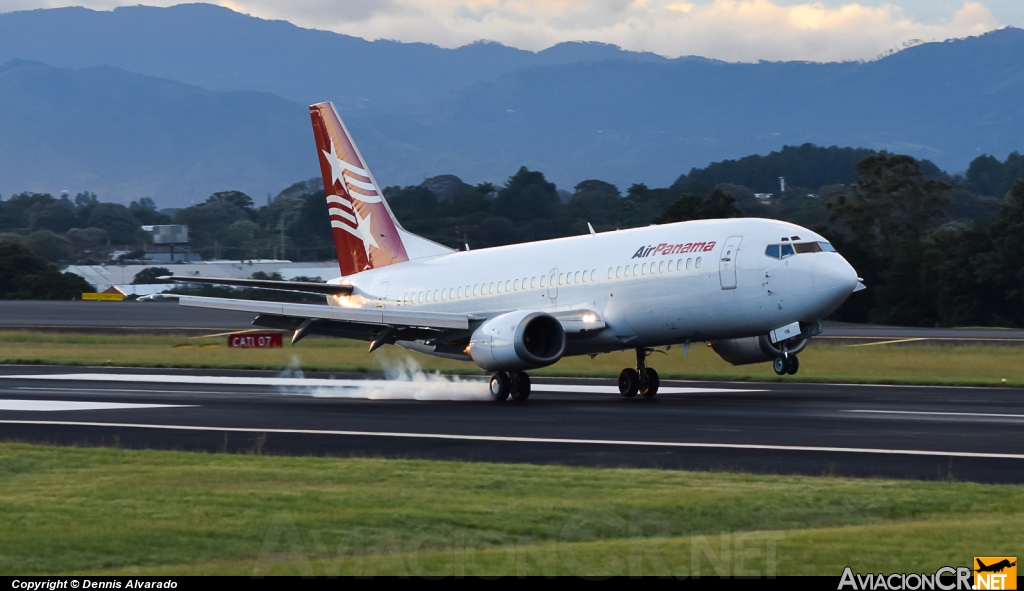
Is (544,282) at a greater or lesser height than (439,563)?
greater

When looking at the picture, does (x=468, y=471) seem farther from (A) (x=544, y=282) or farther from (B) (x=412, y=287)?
(B) (x=412, y=287)

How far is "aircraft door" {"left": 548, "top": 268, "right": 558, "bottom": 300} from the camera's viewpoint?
2953 cm

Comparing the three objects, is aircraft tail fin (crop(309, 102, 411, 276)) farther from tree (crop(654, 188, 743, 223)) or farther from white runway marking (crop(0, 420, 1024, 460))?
tree (crop(654, 188, 743, 223))

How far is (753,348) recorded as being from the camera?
28.0 meters

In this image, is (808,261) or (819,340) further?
(819,340)

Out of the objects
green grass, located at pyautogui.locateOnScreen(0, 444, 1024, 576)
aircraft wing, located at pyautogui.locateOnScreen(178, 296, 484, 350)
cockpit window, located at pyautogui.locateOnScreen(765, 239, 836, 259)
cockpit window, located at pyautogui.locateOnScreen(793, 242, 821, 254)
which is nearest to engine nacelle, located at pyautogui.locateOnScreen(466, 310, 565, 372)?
aircraft wing, located at pyautogui.locateOnScreen(178, 296, 484, 350)

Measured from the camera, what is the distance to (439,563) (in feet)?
32.3

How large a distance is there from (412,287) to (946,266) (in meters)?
52.3

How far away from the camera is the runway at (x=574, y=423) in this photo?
1736 centimetres

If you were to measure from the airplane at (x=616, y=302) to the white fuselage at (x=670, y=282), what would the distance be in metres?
0.03

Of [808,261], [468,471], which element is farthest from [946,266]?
[468,471]

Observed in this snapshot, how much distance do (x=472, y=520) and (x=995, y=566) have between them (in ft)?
15.0

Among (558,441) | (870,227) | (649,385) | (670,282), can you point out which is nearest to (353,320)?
(649,385)

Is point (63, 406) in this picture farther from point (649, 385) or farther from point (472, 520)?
point (472, 520)
